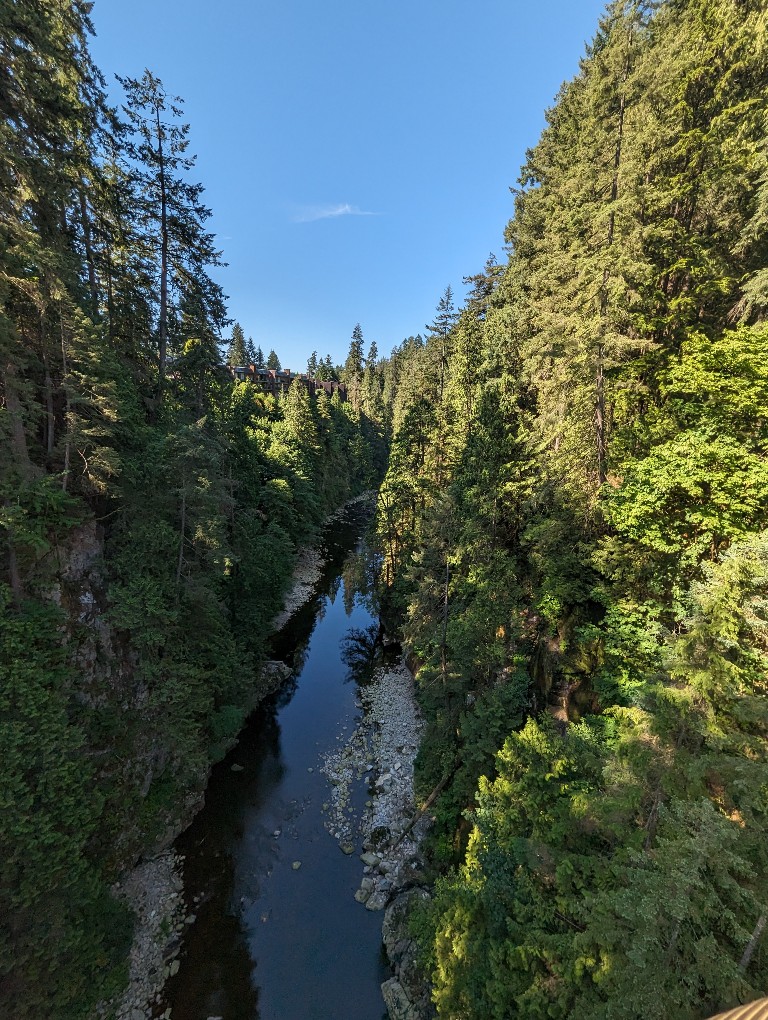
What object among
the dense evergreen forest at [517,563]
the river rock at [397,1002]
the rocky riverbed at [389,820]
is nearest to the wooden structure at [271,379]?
the dense evergreen forest at [517,563]

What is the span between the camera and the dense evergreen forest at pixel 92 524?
10.4 m

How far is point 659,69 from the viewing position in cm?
1322

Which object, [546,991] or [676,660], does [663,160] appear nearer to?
[676,660]

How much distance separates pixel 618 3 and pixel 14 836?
97.5 ft

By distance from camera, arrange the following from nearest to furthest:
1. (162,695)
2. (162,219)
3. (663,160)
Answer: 1. (663,160)
2. (162,695)
3. (162,219)

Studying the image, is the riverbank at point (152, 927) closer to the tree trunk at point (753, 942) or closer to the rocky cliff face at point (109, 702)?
the rocky cliff face at point (109, 702)

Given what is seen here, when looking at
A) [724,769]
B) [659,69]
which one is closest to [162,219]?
[659,69]

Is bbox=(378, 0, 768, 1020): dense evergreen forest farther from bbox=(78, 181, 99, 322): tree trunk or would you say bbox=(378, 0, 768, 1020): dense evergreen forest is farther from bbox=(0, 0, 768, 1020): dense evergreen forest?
bbox=(78, 181, 99, 322): tree trunk

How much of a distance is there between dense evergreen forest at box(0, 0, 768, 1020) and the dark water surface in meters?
2.05

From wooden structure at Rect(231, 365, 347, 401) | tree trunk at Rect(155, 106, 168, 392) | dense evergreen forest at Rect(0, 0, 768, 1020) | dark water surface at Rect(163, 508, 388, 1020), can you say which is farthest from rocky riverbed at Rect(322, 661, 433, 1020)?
wooden structure at Rect(231, 365, 347, 401)

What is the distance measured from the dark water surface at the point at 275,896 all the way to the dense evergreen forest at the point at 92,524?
1.87 m

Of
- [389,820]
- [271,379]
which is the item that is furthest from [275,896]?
[271,379]

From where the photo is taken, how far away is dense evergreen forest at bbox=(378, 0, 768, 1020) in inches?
254

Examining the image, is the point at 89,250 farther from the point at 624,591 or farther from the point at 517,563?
the point at 624,591
